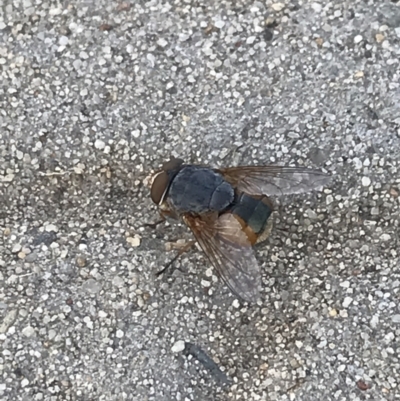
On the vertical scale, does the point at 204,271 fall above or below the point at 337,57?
below

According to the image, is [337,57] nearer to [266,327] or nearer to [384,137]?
[384,137]

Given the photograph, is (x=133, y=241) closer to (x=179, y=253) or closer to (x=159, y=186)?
(x=179, y=253)

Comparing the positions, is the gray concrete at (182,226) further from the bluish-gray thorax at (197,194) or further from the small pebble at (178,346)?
the bluish-gray thorax at (197,194)

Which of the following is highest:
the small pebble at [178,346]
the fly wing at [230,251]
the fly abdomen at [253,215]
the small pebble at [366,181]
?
the small pebble at [366,181]

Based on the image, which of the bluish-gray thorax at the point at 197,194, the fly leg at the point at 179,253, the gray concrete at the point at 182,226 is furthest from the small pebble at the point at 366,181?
the fly leg at the point at 179,253

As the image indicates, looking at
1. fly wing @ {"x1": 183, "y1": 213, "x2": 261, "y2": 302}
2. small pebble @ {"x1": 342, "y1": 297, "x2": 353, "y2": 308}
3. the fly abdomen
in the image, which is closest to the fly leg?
fly wing @ {"x1": 183, "y1": 213, "x2": 261, "y2": 302}

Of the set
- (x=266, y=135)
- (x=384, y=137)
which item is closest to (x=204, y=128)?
(x=266, y=135)

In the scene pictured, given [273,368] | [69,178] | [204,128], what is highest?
[204,128]
